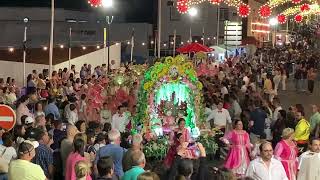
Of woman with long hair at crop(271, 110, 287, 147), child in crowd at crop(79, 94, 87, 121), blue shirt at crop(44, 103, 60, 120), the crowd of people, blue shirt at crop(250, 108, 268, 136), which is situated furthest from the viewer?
child in crowd at crop(79, 94, 87, 121)

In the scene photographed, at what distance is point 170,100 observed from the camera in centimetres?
1606

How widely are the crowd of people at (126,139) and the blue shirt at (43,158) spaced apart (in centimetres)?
2

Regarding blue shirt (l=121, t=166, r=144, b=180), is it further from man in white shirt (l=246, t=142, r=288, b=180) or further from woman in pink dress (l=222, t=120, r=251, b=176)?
woman in pink dress (l=222, t=120, r=251, b=176)

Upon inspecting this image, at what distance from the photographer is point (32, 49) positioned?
37625 mm

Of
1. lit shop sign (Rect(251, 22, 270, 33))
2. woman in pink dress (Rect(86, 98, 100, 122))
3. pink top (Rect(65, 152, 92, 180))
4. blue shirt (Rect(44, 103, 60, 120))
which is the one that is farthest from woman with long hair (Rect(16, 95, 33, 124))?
lit shop sign (Rect(251, 22, 270, 33))

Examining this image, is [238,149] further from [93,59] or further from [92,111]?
[93,59]

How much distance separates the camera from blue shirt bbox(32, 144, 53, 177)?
973 centimetres

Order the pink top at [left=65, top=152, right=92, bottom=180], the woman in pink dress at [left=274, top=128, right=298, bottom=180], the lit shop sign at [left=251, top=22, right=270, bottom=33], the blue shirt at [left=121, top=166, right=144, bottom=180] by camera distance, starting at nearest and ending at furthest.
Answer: the blue shirt at [left=121, top=166, right=144, bottom=180] < the pink top at [left=65, top=152, right=92, bottom=180] < the woman in pink dress at [left=274, top=128, right=298, bottom=180] < the lit shop sign at [left=251, top=22, right=270, bottom=33]

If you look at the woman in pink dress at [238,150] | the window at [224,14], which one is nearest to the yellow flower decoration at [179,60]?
the woman in pink dress at [238,150]

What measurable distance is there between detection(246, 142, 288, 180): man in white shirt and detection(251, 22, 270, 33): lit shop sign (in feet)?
221

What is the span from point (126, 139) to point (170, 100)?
3426 mm

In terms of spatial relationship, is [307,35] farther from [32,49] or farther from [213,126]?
[213,126]

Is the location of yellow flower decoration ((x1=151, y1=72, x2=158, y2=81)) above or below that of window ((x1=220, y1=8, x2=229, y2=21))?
below

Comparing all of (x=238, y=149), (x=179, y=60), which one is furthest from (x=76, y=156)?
(x=179, y=60)
